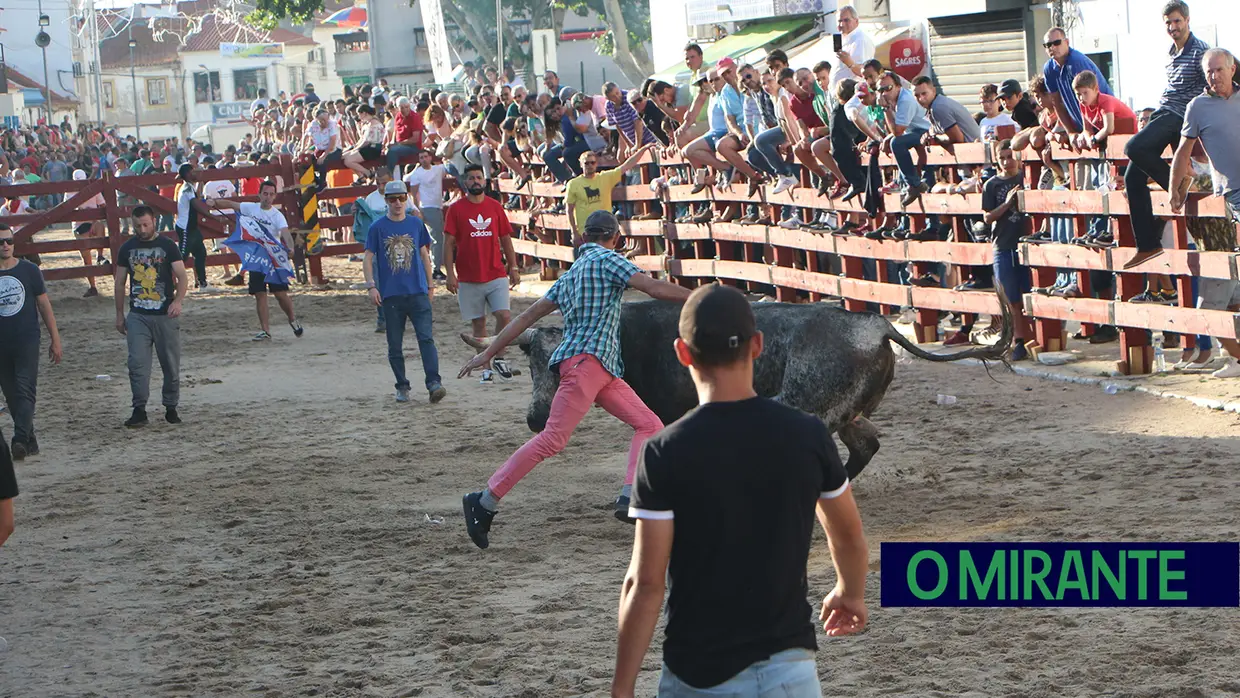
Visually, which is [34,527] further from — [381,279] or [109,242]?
[109,242]

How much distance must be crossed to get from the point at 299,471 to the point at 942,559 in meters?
6.20

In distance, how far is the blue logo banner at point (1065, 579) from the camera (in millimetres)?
5578

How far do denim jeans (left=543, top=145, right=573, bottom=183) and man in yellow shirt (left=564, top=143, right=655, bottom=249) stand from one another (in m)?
1.90

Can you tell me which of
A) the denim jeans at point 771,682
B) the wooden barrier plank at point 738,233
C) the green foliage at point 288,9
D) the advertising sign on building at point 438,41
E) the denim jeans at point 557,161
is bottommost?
the denim jeans at point 771,682

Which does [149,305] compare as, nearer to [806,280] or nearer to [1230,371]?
[806,280]

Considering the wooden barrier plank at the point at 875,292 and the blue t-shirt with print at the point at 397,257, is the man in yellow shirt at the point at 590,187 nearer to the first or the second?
the wooden barrier plank at the point at 875,292

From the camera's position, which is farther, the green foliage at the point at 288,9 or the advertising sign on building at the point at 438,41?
the green foliage at the point at 288,9

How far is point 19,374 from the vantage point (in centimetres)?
1118

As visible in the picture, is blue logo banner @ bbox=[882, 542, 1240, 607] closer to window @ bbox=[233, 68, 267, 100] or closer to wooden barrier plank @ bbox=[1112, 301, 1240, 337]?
wooden barrier plank @ bbox=[1112, 301, 1240, 337]

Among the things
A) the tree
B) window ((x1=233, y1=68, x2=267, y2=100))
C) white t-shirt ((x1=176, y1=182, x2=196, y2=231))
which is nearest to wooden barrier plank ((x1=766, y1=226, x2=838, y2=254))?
white t-shirt ((x1=176, y1=182, x2=196, y2=231))

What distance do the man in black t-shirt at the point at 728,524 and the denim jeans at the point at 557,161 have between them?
1718 cm

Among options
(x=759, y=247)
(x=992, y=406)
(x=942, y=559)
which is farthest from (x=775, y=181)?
(x=942, y=559)

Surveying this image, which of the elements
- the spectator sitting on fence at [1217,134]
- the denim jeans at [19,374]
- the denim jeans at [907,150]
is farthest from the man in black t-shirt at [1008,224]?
the denim jeans at [19,374]

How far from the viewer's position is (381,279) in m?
12.6
